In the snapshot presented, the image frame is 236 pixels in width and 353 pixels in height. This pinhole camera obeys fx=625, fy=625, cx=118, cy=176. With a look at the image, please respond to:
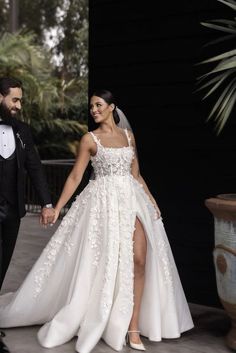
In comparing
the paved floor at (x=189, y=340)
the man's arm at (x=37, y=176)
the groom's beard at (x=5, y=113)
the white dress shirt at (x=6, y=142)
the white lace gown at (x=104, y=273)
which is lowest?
the paved floor at (x=189, y=340)

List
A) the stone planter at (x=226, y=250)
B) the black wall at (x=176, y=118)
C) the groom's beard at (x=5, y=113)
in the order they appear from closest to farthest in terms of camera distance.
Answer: the stone planter at (x=226, y=250)
the groom's beard at (x=5, y=113)
the black wall at (x=176, y=118)

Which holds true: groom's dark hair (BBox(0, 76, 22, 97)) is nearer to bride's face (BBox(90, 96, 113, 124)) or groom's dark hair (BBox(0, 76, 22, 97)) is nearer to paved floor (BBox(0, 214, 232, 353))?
bride's face (BBox(90, 96, 113, 124))

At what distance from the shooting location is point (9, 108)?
4.10m

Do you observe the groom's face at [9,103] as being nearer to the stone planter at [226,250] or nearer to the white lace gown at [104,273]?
the white lace gown at [104,273]

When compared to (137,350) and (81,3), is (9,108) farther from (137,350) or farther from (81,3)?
(81,3)

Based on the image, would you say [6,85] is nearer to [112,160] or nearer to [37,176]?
[37,176]

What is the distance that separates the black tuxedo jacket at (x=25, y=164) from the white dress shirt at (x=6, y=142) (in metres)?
0.03

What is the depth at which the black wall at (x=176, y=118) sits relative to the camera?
17.3 ft

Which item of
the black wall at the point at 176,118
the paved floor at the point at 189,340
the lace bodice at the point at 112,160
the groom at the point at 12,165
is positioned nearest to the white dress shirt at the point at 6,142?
the groom at the point at 12,165

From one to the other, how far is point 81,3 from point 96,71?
2347 cm

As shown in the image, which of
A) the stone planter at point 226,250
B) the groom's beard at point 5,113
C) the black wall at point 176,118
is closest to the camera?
the stone planter at point 226,250

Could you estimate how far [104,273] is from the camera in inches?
164

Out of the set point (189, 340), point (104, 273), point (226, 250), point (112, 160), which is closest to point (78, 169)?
point (112, 160)

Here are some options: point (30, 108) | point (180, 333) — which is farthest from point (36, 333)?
point (30, 108)
